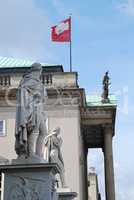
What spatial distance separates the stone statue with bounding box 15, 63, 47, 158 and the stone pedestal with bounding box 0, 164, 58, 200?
0.52 m

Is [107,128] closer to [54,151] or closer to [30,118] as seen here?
[54,151]

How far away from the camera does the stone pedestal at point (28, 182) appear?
1228 centimetres

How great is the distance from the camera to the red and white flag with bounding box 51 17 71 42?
1475 inches

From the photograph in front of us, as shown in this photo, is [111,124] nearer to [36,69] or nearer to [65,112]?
[65,112]

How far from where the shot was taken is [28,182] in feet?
40.7

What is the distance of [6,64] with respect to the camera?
1672 inches

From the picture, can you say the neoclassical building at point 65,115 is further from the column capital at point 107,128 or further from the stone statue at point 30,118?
the stone statue at point 30,118

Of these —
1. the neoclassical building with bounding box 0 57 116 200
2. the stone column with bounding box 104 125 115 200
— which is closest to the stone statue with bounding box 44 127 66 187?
the neoclassical building with bounding box 0 57 116 200

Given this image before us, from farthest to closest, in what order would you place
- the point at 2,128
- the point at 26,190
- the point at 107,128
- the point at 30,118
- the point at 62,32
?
the point at 107,128
the point at 62,32
the point at 2,128
the point at 30,118
the point at 26,190

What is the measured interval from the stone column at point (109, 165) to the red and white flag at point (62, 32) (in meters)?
7.02

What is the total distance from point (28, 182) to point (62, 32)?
26.4 m

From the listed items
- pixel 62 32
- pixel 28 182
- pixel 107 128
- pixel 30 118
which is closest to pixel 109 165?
pixel 107 128

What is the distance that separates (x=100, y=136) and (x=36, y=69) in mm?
30442

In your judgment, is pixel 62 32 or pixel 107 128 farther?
pixel 107 128
